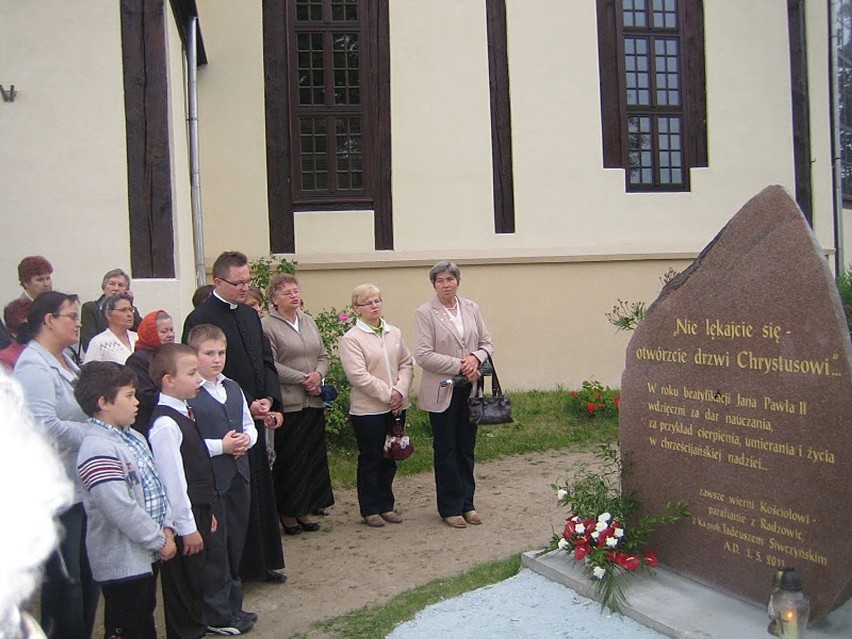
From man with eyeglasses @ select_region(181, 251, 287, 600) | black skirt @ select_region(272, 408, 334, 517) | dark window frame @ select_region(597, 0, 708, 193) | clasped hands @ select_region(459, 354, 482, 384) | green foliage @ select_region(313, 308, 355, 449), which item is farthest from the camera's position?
dark window frame @ select_region(597, 0, 708, 193)

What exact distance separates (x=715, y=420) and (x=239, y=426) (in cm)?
242

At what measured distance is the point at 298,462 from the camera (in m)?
6.53

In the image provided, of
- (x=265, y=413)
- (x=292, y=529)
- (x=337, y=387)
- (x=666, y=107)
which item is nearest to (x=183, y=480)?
(x=265, y=413)

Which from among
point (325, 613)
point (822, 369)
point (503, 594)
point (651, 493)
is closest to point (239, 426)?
point (325, 613)

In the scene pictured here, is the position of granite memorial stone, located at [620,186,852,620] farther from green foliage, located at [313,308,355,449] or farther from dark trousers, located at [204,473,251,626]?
green foliage, located at [313,308,355,449]

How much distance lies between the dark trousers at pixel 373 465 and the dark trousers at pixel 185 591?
2095mm

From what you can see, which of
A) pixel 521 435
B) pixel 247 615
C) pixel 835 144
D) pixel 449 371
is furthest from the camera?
pixel 835 144

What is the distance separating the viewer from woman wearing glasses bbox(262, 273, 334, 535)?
6449 mm

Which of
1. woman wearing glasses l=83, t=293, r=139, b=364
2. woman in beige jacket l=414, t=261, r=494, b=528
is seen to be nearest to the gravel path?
woman in beige jacket l=414, t=261, r=494, b=528

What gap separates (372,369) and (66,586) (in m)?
2.78

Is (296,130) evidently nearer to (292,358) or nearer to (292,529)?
(292,358)

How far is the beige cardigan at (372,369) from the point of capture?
6.36 meters

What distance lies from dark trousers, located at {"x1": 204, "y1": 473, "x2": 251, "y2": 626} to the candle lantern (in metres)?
2.63

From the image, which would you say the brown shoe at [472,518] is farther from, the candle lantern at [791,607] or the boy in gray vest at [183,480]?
the candle lantern at [791,607]
